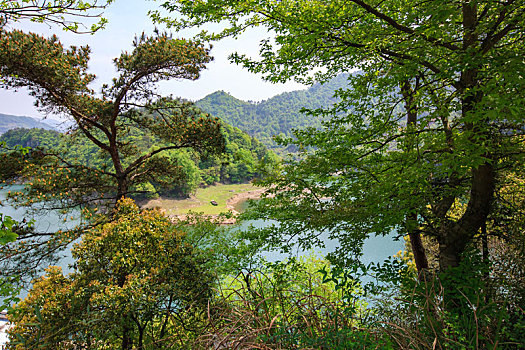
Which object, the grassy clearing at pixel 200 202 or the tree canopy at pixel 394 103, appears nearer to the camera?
the tree canopy at pixel 394 103

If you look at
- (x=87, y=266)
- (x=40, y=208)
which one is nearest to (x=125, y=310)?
(x=87, y=266)

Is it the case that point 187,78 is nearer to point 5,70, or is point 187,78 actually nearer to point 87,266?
point 5,70

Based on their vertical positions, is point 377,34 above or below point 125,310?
above

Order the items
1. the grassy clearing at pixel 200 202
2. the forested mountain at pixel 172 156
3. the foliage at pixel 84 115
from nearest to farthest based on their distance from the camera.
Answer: the foliage at pixel 84 115 → the forested mountain at pixel 172 156 → the grassy clearing at pixel 200 202

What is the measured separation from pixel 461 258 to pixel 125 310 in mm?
5119

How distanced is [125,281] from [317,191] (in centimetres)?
376

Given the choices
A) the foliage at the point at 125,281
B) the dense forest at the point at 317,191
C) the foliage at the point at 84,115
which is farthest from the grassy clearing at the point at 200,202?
the foliage at the point at 125,281

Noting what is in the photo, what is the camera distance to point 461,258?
3.70 m

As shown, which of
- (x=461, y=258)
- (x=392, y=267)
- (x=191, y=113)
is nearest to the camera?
(x=461, y=258)

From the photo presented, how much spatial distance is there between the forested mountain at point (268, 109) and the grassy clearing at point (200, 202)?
73.3m

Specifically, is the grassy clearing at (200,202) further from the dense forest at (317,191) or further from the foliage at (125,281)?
the foliage at (125,281)

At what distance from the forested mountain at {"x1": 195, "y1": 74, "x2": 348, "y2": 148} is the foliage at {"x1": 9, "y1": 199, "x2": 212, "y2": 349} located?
10810 centimetres

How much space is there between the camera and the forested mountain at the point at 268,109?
123 meters

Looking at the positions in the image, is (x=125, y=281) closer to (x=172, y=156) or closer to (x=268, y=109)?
(x=172, y=156)
